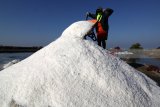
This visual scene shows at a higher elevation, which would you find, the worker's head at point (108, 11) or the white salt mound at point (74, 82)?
the worker's head at point (108, 11)

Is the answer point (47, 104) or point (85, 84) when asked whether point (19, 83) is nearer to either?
point (47, 104)

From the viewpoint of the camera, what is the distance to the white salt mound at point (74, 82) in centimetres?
346

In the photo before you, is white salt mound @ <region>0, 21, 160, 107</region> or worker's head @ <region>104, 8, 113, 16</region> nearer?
white salt mound @ <region>0, 21, 160, 107</region>

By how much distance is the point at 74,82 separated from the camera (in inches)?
146

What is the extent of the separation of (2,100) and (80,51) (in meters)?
1.90

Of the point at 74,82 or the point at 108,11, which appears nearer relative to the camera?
the point at 74,82

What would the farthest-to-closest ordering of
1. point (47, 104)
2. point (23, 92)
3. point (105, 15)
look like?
point (105, 15), point (23, 92), point (47, 104)

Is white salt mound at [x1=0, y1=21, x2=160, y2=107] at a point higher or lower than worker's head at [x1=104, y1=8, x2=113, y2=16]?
lower

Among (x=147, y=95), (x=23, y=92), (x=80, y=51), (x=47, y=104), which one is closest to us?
(x=47, y=104)

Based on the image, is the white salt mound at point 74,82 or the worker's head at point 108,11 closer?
the white salt mound at point 74,82

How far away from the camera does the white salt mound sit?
11.3ft

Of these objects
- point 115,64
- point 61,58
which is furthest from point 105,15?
point 61,58

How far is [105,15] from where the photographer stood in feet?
21.0

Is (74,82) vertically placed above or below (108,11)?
below
